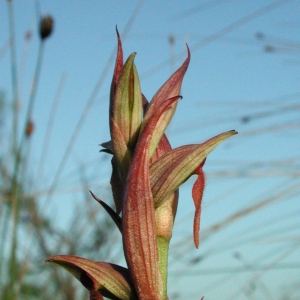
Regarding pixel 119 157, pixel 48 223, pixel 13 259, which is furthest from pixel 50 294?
pixel 119 157

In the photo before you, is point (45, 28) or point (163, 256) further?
point (45, 28)

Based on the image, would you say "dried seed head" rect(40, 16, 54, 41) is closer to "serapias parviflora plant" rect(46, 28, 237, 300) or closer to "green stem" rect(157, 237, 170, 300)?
"serapias parviflora plant" rect(46, 28, 237, 300)

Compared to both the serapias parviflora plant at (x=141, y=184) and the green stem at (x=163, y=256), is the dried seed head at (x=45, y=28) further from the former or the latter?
the green stem at (x=163, y=256)

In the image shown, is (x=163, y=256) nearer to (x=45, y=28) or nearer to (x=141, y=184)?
(x=141, y=184)

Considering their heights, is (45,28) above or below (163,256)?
above

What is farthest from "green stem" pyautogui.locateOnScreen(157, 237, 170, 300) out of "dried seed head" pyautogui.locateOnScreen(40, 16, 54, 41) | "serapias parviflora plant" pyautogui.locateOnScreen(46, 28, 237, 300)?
"dried seed head" pyautogui.locateOnScreen(40, 16, 54, 41)

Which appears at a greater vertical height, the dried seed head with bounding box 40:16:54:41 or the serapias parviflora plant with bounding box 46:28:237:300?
the dried seed head with bounding box 40:16:54:41

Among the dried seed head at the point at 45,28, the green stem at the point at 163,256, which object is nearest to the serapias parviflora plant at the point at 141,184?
Result: the green stem at the point at 163,256

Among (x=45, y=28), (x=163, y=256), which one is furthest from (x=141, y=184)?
(x=45, y=28)
